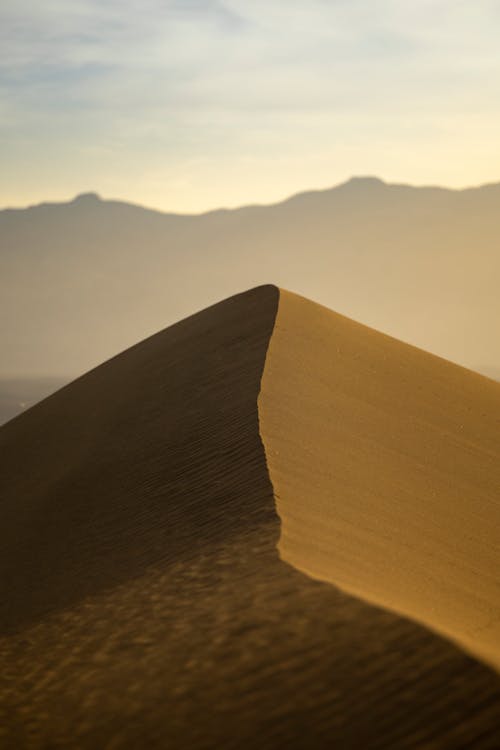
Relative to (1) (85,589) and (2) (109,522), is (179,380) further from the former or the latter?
(1) (85,589)

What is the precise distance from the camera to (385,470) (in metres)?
12.9

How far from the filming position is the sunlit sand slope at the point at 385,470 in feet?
30.0

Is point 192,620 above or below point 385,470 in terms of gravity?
above

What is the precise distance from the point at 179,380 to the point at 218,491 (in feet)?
18.0

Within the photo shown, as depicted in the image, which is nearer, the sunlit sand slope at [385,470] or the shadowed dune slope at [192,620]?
the shadowed dune slope at [192,620]

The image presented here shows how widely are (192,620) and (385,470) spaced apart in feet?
17.3

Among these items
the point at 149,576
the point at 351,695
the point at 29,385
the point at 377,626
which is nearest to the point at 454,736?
the point at 351,695

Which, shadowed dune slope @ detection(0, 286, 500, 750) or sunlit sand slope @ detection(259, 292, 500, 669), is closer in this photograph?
shadowed dune slope @ detection(0, 286, 500, 750)

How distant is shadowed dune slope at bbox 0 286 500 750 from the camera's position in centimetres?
612

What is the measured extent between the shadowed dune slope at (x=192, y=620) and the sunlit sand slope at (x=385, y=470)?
275 mm

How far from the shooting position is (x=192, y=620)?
809cm

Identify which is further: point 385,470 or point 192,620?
point 385,470

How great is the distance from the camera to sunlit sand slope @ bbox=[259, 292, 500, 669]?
30.0 ft

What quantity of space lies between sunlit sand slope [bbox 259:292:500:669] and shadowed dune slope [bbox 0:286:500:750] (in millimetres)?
275
